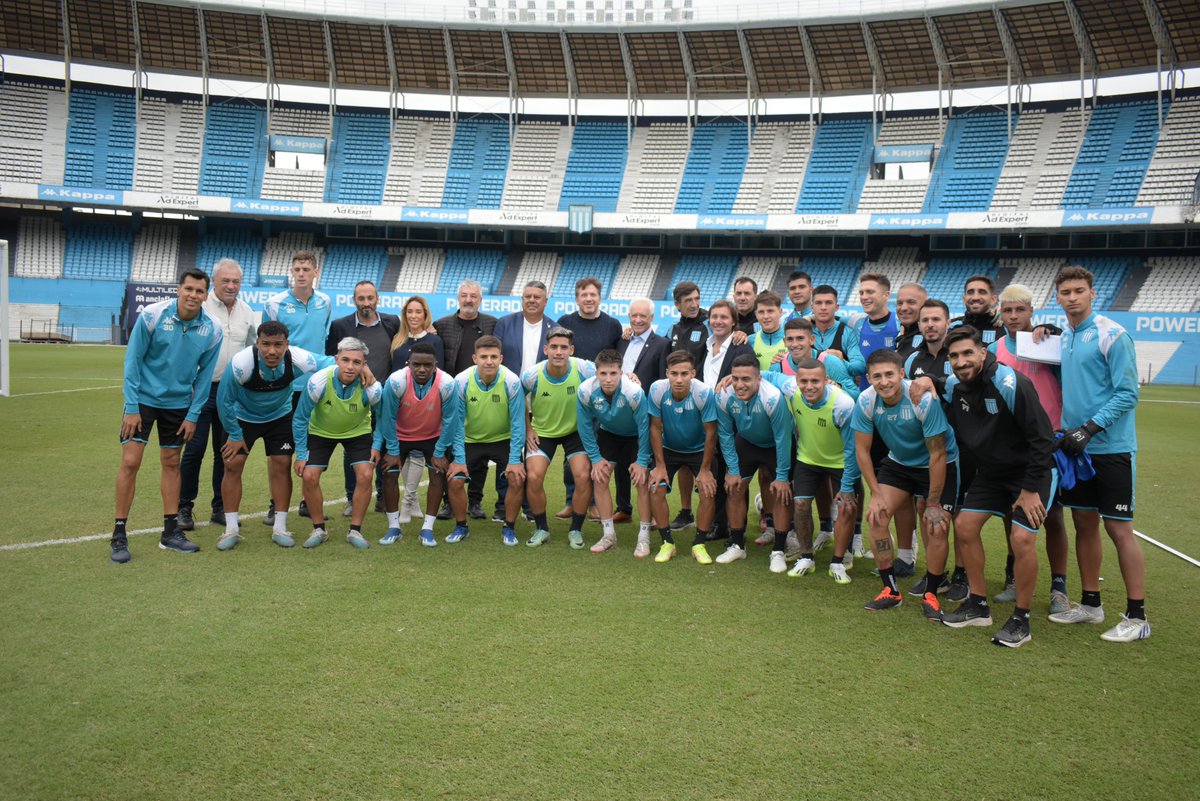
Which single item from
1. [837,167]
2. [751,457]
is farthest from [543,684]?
[837,167]

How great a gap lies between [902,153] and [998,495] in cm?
3356

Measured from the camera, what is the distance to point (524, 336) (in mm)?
8281

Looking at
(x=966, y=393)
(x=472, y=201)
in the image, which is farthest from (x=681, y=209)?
(x=966, y=393)

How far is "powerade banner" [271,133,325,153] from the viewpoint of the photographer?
37.8m

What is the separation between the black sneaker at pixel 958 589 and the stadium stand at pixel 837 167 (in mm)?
31058

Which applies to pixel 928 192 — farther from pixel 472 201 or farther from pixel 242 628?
pixel 242 628

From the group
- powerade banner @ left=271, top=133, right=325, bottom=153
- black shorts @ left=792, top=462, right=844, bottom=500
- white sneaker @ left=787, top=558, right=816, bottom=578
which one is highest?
powerade banner @ left=271, top=133, right=325, bottom=153

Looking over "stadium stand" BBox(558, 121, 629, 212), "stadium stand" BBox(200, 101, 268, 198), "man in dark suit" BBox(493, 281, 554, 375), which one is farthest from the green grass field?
"stadium stand" BBox(200, 101, 268, 198)

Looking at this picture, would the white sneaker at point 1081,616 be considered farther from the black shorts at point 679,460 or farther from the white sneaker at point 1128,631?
the black shorts at point 679,460

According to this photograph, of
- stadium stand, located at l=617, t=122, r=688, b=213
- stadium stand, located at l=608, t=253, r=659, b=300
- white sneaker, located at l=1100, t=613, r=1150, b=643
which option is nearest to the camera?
white sneaker, located at l=1100, t=613, r=1150, b=643

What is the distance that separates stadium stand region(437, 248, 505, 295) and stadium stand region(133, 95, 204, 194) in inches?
459

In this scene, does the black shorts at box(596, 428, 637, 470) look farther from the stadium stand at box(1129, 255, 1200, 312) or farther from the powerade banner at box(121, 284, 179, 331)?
the powerade banner at box(121, 284, 179, 331)

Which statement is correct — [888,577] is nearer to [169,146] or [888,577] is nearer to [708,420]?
[708,420]

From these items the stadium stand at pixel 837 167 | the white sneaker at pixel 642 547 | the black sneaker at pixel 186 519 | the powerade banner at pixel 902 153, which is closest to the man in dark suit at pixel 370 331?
the black sneaker at pixel 186 519
